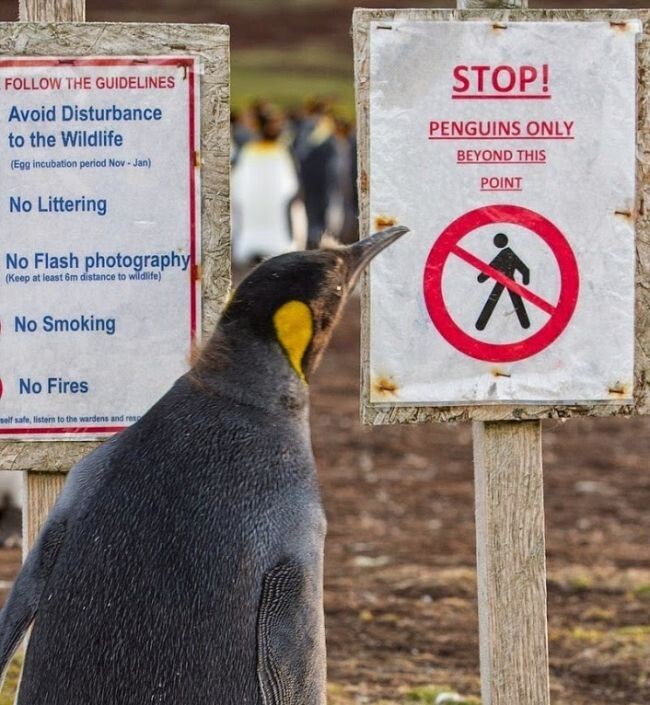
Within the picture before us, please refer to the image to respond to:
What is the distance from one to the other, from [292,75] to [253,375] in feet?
191

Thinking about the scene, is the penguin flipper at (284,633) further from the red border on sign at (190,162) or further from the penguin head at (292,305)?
the red border on sign at (190,162)

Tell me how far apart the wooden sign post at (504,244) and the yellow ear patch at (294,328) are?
0.40m

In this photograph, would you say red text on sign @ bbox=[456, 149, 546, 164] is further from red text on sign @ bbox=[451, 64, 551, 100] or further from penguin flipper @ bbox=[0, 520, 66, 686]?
penguin flipper @ bbox=[0, 520, 66, 686]

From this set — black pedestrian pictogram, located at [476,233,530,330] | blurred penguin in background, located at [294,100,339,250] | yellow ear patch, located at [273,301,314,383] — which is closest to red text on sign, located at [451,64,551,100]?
black pedestrian pictogram, located at [476,233,530,330]

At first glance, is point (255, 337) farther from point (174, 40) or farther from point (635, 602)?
point (635, 602)

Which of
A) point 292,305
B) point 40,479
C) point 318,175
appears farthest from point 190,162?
point 318,175

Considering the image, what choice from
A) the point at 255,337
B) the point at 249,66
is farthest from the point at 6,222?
the point at 249,66

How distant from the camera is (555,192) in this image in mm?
3141

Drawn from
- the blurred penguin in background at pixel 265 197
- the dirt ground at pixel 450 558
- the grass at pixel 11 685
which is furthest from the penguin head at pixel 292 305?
the blurred penguin in background at pixel 265 197

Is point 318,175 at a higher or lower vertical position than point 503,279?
higher

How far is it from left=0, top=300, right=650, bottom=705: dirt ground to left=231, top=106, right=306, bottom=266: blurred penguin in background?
13.3 metres

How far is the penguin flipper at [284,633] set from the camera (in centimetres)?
259

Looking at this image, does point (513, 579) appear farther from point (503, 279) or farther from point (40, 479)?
point (40, 479)

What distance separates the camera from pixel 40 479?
321 centimetres
